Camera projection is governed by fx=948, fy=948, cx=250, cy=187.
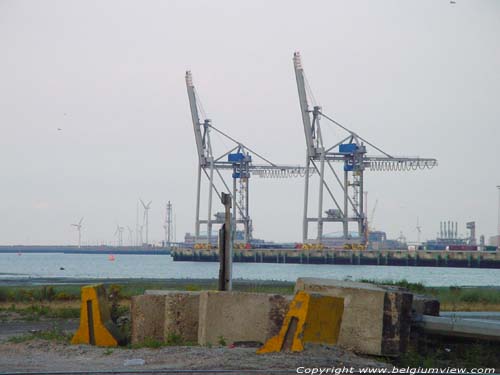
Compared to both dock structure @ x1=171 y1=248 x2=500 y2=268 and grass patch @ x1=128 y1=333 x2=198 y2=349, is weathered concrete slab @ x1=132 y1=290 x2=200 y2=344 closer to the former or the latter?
grass patch @ x1=128 y1=333 x2=198 y2=349

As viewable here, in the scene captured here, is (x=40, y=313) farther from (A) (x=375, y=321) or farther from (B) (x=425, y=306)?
(A) (x=375, y=321)

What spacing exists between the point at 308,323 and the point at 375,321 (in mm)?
871

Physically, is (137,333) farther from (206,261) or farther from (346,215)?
(206,261)

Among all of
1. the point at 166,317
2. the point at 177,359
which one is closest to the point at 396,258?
the point at 166,317

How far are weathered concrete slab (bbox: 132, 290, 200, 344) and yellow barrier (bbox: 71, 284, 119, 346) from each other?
371 mm

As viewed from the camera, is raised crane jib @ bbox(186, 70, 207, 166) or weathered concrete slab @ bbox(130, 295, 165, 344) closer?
weathered concrete slab @ bbox(130, 295, 165, 344)

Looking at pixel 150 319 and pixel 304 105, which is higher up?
pixel 304 105

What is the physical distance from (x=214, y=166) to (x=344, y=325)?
9819 cm

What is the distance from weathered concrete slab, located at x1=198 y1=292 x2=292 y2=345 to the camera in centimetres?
1170

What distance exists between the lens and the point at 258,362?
34.1ft

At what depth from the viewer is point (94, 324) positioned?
42.5ft

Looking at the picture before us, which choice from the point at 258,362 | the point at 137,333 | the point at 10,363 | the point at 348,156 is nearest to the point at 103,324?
the point at 137,333

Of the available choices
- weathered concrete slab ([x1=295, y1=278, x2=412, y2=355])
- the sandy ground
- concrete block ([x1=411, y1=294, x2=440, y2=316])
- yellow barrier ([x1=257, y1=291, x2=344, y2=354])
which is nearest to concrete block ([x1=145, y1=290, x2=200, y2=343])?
the sandy ground

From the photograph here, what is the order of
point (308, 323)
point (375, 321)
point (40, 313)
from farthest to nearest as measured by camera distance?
point (40, 313), point (375, 321), point (308, 323)
